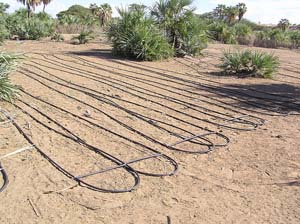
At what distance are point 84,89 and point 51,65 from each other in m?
3.55

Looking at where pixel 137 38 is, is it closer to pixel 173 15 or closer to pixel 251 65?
pixel 173 15

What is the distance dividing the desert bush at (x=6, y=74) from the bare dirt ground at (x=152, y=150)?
268 mm

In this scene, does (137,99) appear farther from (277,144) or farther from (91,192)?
(91,192)

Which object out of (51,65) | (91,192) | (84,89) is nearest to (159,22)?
(51,65)

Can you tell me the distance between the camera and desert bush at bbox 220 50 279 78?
11727 millimetres

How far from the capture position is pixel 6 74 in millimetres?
6965

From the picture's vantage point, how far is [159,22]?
625 inches

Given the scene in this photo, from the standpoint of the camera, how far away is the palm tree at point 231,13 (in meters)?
47.9

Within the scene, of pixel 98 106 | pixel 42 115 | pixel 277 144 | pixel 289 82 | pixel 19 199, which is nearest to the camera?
pixel 19 199

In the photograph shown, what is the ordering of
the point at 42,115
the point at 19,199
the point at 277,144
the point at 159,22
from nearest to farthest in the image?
the point at 19,199 < the point at 277,144 < the point at 42,115 < the point at 159,22

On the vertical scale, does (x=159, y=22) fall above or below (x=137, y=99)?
above

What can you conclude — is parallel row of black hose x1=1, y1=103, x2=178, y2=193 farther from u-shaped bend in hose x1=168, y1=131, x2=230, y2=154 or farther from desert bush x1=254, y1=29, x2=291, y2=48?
desert bush x1=254, y1=29, x2=291, y2=48

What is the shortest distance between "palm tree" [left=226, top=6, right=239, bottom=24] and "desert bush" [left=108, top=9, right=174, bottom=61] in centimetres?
3465

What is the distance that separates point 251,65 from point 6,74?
724 cm
